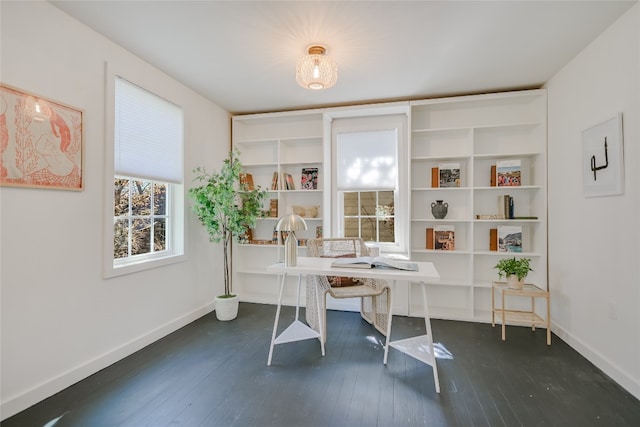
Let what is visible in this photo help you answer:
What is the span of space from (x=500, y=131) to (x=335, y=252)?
2.34m

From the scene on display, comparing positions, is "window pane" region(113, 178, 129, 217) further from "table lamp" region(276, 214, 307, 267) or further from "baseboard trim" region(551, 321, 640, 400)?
"baseboard trim" region(551, 321, 640, 400)

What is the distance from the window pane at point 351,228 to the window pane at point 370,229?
9 cm

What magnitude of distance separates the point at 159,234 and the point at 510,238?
3.64 metres

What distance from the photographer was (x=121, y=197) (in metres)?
2.55

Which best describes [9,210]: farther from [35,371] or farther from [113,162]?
[35,371]

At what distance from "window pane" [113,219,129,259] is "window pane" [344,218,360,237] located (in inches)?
92.5

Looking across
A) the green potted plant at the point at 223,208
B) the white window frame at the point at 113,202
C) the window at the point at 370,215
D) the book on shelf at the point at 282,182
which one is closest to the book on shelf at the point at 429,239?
the window at the point at 370,215

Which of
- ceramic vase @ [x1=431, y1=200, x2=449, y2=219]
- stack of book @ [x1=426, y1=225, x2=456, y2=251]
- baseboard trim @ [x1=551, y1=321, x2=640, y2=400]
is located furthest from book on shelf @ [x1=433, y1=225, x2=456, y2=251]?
baseboard trim @ [x1=551, y1=321, x2=640, y2=400]

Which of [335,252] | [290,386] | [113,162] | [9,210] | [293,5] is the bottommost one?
[290,386]

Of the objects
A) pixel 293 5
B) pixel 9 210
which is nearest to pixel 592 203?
pixel 293 5

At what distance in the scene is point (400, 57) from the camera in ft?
8.38

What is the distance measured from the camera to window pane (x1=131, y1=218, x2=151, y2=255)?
2.68 meters

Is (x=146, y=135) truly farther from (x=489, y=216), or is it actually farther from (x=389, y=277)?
(x=489, y=216)

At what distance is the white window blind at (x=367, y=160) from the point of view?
12.0ft
